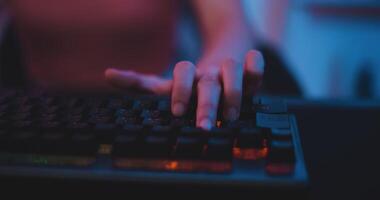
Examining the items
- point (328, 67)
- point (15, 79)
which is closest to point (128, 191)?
point (15, 79)

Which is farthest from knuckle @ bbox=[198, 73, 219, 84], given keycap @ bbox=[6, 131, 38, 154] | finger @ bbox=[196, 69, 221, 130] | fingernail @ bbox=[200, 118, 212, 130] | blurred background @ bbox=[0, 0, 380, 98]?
blurred background @ bbox=[0, 0, 380, 98]

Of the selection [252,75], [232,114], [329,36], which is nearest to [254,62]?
[252,75]

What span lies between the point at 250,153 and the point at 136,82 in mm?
262

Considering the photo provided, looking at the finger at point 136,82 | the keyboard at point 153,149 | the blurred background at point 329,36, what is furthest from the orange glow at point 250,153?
the blurred background at point 329,36

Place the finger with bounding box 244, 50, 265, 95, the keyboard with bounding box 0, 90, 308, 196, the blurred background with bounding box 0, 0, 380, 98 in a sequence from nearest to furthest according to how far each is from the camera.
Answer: the keyboard with bounding box 0, 90, 308, 196 → the finger with bounding box 244, 50, 265, 95 → the blurred background with bounding box 0, 0, 380, 98

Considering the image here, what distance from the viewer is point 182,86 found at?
0.53m

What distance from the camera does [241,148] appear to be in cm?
41

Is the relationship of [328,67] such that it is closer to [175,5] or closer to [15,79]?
[175,5]

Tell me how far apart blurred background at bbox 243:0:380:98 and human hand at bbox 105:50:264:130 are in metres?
1.21

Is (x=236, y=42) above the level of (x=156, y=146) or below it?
above

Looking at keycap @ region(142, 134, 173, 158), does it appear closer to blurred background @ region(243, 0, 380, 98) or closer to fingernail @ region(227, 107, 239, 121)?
fingernail @ region(227, 107, 239, 121)

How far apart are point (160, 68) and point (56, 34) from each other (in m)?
0.24

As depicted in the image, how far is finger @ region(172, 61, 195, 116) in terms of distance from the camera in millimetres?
503

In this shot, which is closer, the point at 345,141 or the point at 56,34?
the point at 345,141
